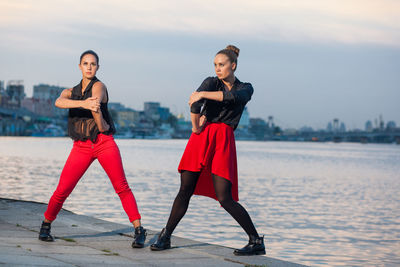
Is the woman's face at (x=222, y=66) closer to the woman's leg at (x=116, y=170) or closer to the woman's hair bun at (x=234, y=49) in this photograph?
the woman's hair bun at (x=234, y=49)

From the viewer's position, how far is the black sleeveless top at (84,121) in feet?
21.5

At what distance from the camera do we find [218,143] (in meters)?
6.23

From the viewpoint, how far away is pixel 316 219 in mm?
17281

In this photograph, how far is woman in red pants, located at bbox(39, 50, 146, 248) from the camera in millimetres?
6523

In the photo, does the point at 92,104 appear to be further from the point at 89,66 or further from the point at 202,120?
the point at 202,120

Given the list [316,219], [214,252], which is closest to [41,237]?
[214,252]

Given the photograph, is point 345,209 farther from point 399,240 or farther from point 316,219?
point 399,240

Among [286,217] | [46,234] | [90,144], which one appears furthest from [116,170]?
[286,217]

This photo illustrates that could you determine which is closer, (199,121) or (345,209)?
(199,121)

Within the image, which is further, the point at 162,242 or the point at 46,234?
the point at 46,234

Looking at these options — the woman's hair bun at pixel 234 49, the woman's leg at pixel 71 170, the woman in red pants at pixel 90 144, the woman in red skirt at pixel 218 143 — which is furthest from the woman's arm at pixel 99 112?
the woman's hair bun at pixel 234 49

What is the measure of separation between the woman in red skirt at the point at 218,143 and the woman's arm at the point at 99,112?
786mm

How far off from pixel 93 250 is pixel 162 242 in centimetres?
61

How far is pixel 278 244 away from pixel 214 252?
5.64 meters
